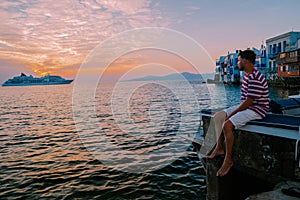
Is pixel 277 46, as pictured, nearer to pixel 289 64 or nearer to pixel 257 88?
pixel 289 64

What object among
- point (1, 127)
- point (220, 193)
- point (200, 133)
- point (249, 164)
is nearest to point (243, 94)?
point (249, 164)

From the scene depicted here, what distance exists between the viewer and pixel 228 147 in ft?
15.9

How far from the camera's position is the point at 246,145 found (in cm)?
479

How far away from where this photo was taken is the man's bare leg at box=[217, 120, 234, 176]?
482 cm

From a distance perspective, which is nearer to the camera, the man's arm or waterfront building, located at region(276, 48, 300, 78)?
the man's arm

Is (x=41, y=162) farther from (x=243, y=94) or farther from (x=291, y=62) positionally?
(x=291, y=62)

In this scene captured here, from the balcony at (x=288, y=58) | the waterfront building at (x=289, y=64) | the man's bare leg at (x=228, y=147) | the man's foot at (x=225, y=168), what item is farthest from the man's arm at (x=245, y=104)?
the balcony at (x=288, y=58)

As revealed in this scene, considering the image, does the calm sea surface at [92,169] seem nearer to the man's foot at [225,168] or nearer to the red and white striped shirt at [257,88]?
the man's foot at [225,168]

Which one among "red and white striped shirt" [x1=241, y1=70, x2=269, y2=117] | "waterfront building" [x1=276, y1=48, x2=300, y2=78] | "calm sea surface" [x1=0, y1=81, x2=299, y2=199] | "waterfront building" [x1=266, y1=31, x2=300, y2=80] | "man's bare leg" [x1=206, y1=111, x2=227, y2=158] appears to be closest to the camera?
"red and white striped shirt" [x1=241, y1=70, x2=269, y2=117]

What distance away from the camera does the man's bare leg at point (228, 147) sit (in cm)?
482

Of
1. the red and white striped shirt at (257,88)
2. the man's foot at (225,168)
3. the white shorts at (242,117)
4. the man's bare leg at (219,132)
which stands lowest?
the man's foot at (225,168)

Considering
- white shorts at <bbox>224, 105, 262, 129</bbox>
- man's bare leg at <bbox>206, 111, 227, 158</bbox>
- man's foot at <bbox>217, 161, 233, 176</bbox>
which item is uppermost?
white shorts at <bbox>224, 105, 262, 129</bbox>

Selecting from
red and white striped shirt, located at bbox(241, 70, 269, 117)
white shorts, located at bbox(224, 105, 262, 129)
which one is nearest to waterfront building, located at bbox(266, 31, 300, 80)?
red and white striped shirt, located at bbox(241, 70, 269, 117)

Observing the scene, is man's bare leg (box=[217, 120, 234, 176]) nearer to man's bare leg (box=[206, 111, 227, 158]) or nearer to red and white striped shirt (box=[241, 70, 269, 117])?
man's bare leg (box=[206, 111, 227, 158])
